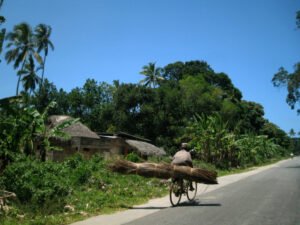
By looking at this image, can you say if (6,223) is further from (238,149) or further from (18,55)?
(18,55)

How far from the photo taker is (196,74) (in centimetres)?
6394

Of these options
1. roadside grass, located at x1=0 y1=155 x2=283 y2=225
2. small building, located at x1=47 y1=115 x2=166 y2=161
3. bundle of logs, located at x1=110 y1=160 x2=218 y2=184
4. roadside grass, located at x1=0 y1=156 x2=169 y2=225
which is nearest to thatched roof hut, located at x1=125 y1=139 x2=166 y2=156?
small building, located at x1=47 y1=115 x2=166 y2=161

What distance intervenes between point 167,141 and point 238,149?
29.9 ft

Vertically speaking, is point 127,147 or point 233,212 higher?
A: point 127,147

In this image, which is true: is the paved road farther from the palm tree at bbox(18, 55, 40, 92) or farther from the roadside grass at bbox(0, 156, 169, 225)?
the palm tree at bbox(18, 55, 40, 92)

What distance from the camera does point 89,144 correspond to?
29500 mm

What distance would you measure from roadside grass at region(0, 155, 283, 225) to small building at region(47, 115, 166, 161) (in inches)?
371

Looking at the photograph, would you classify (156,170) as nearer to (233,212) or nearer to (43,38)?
(233,212)

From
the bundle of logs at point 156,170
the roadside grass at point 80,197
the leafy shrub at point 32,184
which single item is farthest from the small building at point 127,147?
the leafy shrub at point 32,184

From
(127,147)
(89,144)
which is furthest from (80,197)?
(127,147)

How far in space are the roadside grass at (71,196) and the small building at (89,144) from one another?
941 centimetres

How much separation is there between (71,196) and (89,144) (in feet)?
56.7

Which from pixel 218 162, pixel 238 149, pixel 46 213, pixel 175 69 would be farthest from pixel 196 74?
pixel 46 213

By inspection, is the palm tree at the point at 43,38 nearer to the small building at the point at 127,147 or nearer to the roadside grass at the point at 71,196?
the small building at the point at 127,147
